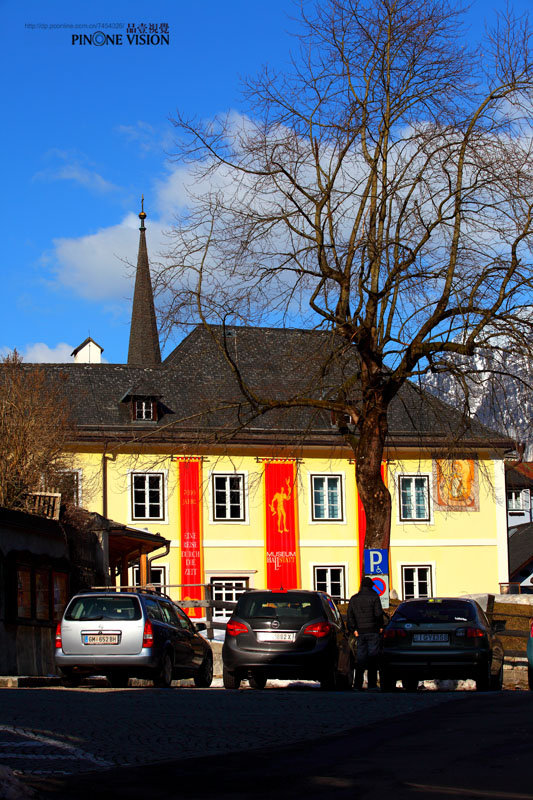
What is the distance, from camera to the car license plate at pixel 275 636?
1855 centimetres

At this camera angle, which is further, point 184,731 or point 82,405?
point 82,405

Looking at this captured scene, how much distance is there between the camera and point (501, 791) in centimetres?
713

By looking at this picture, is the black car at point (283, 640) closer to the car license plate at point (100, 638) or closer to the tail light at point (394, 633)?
the tail light at point (394, 633)

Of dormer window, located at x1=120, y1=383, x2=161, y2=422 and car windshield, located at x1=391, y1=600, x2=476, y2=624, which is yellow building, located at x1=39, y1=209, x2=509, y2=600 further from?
car windshield, located at x1=391, y1=600, x2=476, y2=624

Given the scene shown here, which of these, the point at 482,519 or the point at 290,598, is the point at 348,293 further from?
the point at 482,519

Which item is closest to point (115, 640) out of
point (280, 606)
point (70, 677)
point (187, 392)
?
point (70, 677)

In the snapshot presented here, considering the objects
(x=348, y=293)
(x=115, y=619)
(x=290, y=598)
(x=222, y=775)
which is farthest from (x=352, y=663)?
(x=222, y=775)

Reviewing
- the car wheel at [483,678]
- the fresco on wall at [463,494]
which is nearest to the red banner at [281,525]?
the fresco on wall at [463,494]

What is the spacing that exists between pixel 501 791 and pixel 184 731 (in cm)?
420

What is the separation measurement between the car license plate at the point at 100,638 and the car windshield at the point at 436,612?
14.2 ft

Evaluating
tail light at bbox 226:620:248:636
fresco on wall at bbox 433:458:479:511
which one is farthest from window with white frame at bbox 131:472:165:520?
tail light at bbox 226:620:248:636

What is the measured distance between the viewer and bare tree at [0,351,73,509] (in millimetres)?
29312

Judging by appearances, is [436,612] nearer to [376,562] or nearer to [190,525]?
[376,562]

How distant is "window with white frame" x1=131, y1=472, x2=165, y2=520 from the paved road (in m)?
31.4
